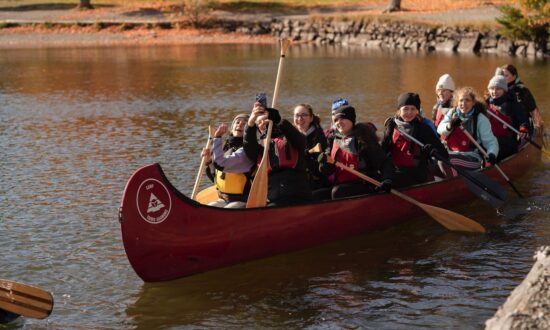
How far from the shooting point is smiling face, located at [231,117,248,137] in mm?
9492

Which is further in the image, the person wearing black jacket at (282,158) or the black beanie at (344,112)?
the black beanie at (344,112)

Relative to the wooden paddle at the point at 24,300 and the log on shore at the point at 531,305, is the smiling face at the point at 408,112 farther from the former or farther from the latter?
the wooden paddle at the point at 24,300

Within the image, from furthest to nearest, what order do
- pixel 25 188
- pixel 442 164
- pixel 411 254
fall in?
pixel 25 188, pixel 442 164, pixel 411 254

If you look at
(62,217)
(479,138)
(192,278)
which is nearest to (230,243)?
(192,278)

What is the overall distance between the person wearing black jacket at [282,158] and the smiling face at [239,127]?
0.59 feet

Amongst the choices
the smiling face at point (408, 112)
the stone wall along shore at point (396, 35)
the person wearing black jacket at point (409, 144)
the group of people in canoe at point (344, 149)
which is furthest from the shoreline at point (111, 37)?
the smiling face at point (408, 112)

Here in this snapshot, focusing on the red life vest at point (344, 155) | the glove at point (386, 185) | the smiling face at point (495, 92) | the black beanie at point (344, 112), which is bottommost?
the glove at point (386, 185)

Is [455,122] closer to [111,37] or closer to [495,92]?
[495,92]

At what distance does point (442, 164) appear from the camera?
38.6 ft

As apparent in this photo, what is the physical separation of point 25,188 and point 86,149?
3.35 metres

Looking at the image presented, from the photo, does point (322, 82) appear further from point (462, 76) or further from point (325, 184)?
point (325, 184)

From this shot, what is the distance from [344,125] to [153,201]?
2592 millimetres

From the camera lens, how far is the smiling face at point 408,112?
34.5 ft

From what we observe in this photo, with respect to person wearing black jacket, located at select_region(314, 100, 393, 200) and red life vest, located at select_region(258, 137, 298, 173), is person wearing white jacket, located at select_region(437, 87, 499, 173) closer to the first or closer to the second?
person wearing black jacket, located at select_region(314, 100, 393, 200)
